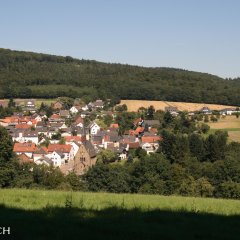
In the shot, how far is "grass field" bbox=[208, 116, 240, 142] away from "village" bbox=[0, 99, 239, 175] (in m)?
10.9

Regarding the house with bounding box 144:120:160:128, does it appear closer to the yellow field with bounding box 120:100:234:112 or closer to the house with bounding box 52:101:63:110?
the yellow field with bounding box 120:100:234:112


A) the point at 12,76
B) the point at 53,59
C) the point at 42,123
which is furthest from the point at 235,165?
the point at 53,59

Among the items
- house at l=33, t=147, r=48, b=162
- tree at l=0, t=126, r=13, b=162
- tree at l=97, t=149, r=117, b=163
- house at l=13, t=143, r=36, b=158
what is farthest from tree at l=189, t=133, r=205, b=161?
tree at l=0, t=126, r=13, b=162

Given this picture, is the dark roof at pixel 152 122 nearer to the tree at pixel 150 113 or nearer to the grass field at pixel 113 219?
the tree at pixel 150 113

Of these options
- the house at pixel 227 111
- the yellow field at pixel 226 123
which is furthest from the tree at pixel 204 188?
the house at pixel 227 111

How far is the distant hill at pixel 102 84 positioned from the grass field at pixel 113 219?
376 feet

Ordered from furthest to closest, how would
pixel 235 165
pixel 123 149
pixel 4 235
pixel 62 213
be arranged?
pixel 123 149 < pixel 235 165 < pixel 62 213 < pixel 4 235

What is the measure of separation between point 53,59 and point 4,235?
192 metres

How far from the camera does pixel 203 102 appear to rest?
403ft

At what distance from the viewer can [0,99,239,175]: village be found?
70625mm

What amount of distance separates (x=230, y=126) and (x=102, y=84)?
192 feet

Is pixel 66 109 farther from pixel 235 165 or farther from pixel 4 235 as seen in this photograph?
pixel 4 235

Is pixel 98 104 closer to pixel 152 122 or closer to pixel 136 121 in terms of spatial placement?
pixel 136 121

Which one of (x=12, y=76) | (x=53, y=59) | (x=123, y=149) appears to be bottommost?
(x=123, y=149)
